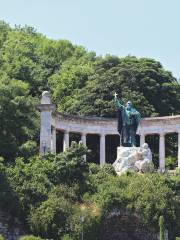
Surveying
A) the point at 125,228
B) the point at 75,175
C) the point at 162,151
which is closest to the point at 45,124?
the point at 75,175

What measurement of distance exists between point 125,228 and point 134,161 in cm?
949

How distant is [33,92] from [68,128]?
11.8 m

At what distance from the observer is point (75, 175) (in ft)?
224

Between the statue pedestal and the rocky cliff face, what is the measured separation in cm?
802

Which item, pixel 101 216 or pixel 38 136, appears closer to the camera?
pixel 101 216

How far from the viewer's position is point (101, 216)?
6594 cm

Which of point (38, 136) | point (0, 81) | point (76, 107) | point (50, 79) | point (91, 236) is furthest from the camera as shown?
point (50, 79)

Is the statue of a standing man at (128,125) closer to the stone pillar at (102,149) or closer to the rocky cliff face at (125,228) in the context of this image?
the stone pillar at (102,149)

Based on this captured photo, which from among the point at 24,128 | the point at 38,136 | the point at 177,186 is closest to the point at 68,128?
the point at 38,136

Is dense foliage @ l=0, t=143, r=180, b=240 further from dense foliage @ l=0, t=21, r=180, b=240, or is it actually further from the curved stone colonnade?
the curved stone colonnade

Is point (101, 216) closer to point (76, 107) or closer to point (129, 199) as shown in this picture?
point (129, 199)

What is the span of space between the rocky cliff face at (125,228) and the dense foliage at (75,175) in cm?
44

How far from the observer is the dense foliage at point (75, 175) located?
64438mm

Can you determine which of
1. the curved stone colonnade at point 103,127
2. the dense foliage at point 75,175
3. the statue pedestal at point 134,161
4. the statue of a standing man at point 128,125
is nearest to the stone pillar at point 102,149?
the curved stone colonnade at point 103,127
